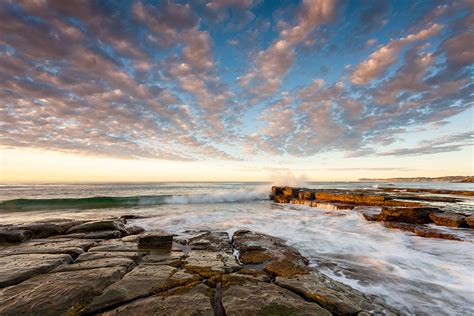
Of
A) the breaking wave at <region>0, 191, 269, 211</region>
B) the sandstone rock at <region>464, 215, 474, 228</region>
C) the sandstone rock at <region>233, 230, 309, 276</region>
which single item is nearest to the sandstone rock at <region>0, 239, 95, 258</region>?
the sandstone rock at <region>233, 230, 309, 276</region>

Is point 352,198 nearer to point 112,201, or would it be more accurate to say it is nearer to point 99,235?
point 99,235

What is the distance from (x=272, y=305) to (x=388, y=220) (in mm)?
10181

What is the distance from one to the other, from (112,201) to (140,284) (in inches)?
804

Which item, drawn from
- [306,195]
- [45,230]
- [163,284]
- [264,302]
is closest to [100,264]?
[163,284]

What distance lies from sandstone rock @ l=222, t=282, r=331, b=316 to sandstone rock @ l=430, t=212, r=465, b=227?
1035 cm

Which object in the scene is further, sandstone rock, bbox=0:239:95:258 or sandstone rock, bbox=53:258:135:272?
sandstone rock, bbox=0:239:95:258

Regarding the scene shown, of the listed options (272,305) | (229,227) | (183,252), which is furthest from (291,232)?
(272,305)

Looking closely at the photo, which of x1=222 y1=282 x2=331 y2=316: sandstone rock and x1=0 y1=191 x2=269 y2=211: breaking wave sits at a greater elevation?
x1=222 y1=282 x2=331 y2=316: sandstone rock

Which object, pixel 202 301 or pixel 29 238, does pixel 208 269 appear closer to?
pixel 202 301

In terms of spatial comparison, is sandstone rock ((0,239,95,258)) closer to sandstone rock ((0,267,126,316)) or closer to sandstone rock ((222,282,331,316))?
sandstone rock ((0,267,126,316))

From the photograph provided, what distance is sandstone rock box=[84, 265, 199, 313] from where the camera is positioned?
9.54 ft

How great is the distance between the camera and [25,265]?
4.04 metres

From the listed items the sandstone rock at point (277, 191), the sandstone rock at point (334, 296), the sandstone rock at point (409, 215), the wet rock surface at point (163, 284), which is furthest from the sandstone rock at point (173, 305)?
the sandstone rock at point (277, 191)

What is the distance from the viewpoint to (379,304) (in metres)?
3.31
